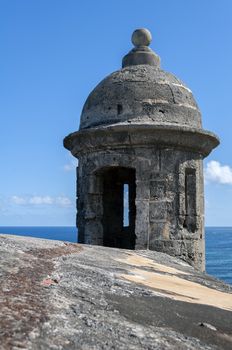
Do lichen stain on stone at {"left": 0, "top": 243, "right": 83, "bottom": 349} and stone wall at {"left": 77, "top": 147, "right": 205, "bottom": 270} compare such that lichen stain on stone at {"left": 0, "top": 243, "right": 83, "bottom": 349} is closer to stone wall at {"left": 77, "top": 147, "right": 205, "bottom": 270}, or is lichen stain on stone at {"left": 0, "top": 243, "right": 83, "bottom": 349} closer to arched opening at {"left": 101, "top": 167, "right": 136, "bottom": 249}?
stone wall at {"left": 77, "top": 147, "right": 205, "bottom": 270}

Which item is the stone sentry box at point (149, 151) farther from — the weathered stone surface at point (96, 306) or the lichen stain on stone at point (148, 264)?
the weathered stone surface at point (96, 306)

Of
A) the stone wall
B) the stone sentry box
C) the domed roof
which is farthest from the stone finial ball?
the stone wall

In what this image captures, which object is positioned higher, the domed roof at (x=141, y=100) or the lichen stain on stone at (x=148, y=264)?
the domed roof at (x=141, y=100)

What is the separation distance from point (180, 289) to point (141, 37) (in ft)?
18.4

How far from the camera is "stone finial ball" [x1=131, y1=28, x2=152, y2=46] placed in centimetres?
867

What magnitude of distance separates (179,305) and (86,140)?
4.81m

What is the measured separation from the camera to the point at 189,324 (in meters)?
2.87

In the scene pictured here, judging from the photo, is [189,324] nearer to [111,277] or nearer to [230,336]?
[230,336]

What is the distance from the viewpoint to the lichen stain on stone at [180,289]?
3.73m

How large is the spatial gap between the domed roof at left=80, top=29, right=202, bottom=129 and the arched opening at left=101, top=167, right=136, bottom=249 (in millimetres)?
1861

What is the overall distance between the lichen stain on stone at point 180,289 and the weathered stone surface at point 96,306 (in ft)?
0.05

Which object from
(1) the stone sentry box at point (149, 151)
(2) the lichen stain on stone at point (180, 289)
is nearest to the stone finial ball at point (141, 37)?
(1) the stone sentry box at point (149, 151)

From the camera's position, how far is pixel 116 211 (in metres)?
10.0

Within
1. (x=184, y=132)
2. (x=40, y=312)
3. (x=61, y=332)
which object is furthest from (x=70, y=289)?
(x=184, y=132)
